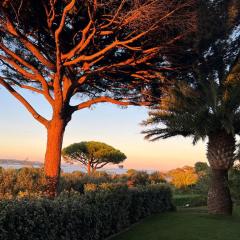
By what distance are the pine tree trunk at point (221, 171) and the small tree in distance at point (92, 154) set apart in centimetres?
2757

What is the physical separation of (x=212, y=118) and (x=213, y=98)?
763 mm

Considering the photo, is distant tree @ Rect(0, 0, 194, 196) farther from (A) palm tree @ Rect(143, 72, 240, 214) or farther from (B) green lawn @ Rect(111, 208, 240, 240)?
(B) green lawn @ Rect(111, 208, 240, 240)

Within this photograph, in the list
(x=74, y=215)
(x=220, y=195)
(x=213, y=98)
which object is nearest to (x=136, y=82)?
(x=213, y=98)

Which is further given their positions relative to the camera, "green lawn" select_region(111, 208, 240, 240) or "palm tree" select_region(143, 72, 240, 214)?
"palm tree" select_region(143, 72, 240, 214)

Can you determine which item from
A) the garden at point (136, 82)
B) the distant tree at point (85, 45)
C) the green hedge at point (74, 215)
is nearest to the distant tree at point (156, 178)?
the garden at point (136, 82)

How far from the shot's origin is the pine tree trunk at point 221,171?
1477cm

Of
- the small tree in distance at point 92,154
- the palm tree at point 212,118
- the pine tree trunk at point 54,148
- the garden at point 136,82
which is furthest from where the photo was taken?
the small tree in distance at point 92,154

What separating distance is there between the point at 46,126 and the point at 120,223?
451 centimetres

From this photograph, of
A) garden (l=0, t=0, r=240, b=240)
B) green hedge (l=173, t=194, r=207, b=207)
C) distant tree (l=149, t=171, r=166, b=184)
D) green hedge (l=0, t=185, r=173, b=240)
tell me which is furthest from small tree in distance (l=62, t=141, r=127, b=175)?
green hedge (l=0, t=185, r=173, b=240)

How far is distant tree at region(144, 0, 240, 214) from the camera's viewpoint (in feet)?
43.2

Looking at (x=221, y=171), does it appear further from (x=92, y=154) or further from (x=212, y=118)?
(x=92, y=154)

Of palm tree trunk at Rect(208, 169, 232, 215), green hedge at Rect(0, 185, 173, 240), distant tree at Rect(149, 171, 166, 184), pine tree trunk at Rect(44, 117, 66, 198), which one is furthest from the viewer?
distant tree at Rect(149, 171, 166, 184)

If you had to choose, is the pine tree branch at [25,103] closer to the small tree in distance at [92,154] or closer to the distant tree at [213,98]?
the distant tree at [213,98]

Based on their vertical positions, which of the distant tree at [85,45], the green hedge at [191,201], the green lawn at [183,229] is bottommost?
the green lawn at [183,229]
